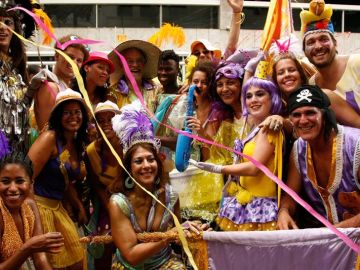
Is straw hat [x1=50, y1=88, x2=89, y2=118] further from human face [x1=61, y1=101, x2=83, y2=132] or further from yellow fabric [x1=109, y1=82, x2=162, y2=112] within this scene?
yellow fabric [x1=109, y1=82, x2=162, y2=112]

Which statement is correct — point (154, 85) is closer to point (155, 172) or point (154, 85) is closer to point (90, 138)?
point (90, 138)

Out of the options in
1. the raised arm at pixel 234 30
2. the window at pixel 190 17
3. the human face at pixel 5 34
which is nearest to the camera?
the human face at pixel 5 34

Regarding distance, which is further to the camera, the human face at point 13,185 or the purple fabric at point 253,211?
the purple fabric at point 253,211

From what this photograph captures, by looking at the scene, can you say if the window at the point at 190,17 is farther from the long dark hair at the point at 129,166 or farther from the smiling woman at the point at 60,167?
the long dark hair at the point at 129,166

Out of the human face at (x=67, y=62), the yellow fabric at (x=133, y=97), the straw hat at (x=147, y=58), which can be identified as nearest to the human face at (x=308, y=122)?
the yellow fabric at (x=133, y=97)

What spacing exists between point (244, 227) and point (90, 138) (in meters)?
1.58

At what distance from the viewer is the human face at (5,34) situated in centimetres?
472

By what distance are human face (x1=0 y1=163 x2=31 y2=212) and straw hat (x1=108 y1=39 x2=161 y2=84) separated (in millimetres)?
2000

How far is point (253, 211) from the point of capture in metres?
4.01

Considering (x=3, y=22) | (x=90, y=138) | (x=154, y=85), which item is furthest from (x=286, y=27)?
(x=3, y=22)

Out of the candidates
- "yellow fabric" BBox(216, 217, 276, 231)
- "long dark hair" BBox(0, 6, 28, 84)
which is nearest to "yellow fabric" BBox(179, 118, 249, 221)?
"yellow fabric" BBox(216, 217, 276, 231)

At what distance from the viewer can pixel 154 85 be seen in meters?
5.67

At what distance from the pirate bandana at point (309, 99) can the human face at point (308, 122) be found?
0.02 metres

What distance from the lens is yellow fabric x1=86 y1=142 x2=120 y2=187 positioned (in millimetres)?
4773
